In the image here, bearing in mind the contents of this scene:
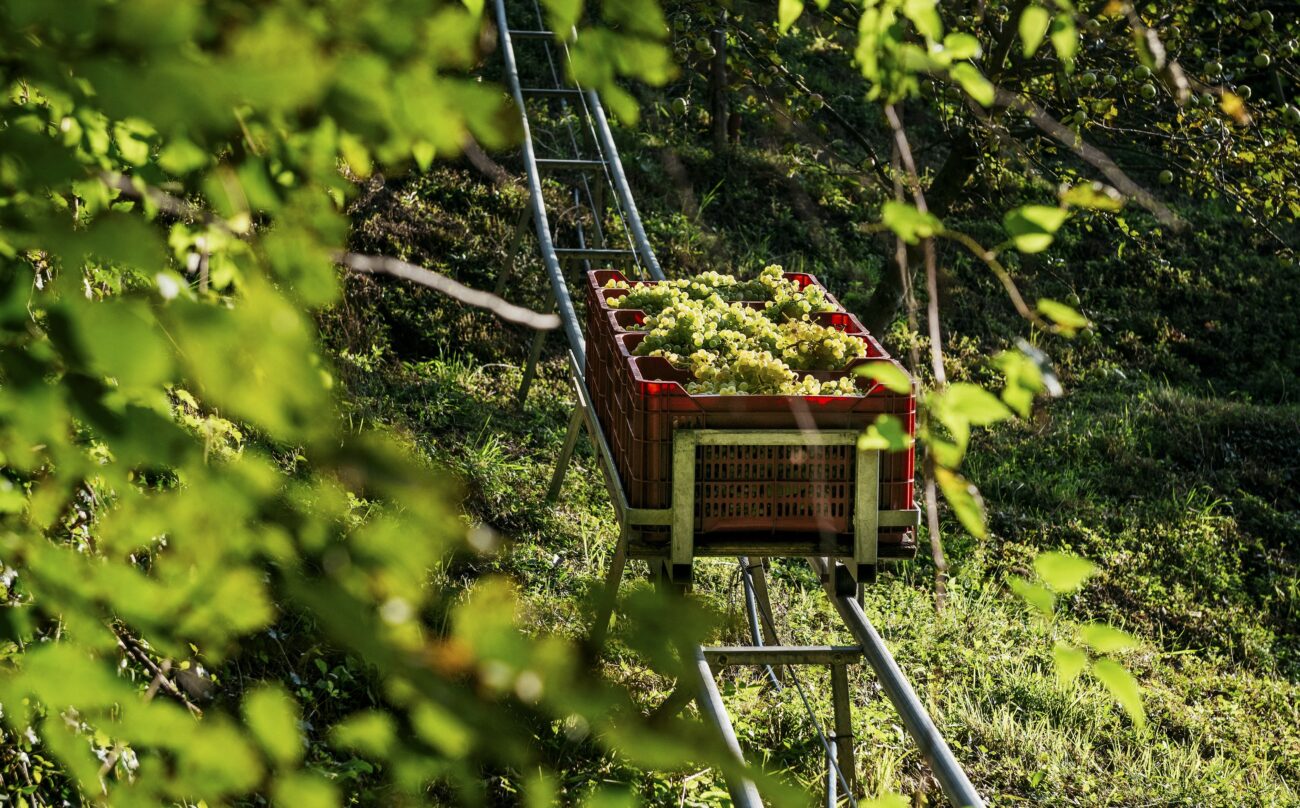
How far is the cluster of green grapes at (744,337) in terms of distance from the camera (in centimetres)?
329

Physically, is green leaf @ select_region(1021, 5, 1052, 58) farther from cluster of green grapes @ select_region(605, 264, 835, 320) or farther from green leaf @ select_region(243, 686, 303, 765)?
cluster of green grapes @ select_region(605, 264, 835, 320)

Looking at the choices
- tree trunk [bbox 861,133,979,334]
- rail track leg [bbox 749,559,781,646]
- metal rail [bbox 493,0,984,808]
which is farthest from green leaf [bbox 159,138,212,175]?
tree trunk [bbox 861,133,979,334]

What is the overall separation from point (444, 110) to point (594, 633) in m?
0.46

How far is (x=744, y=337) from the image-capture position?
3662mm

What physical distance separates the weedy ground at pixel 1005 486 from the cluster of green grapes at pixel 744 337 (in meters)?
0.47

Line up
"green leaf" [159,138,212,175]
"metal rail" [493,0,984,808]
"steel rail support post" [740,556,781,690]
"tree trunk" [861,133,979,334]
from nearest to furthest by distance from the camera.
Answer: "green leaf" [159,138,212,175], "metal rail" [493,0,984,808], "steel rail support post" [740,556,781,690], "tree trunk" [861,133,979,334]

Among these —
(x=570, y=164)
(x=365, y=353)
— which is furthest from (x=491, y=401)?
(x=570, y=164)

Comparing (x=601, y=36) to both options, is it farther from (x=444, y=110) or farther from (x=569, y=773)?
(x=569, y=773)

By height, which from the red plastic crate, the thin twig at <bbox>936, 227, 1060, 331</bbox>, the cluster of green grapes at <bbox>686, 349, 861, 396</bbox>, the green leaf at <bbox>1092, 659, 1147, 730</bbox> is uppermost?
the thin twig at <bbox>936, 227, 1060, 331</bbox>

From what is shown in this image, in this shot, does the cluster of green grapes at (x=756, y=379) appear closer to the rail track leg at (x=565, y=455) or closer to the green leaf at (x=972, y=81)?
the rail track leg at (x=565, y=455)

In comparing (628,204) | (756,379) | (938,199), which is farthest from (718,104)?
(756,379)

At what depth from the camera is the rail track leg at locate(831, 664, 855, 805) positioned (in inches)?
143

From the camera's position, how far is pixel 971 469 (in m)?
7.16

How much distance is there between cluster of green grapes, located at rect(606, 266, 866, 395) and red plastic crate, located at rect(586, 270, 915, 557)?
3.4 inches
